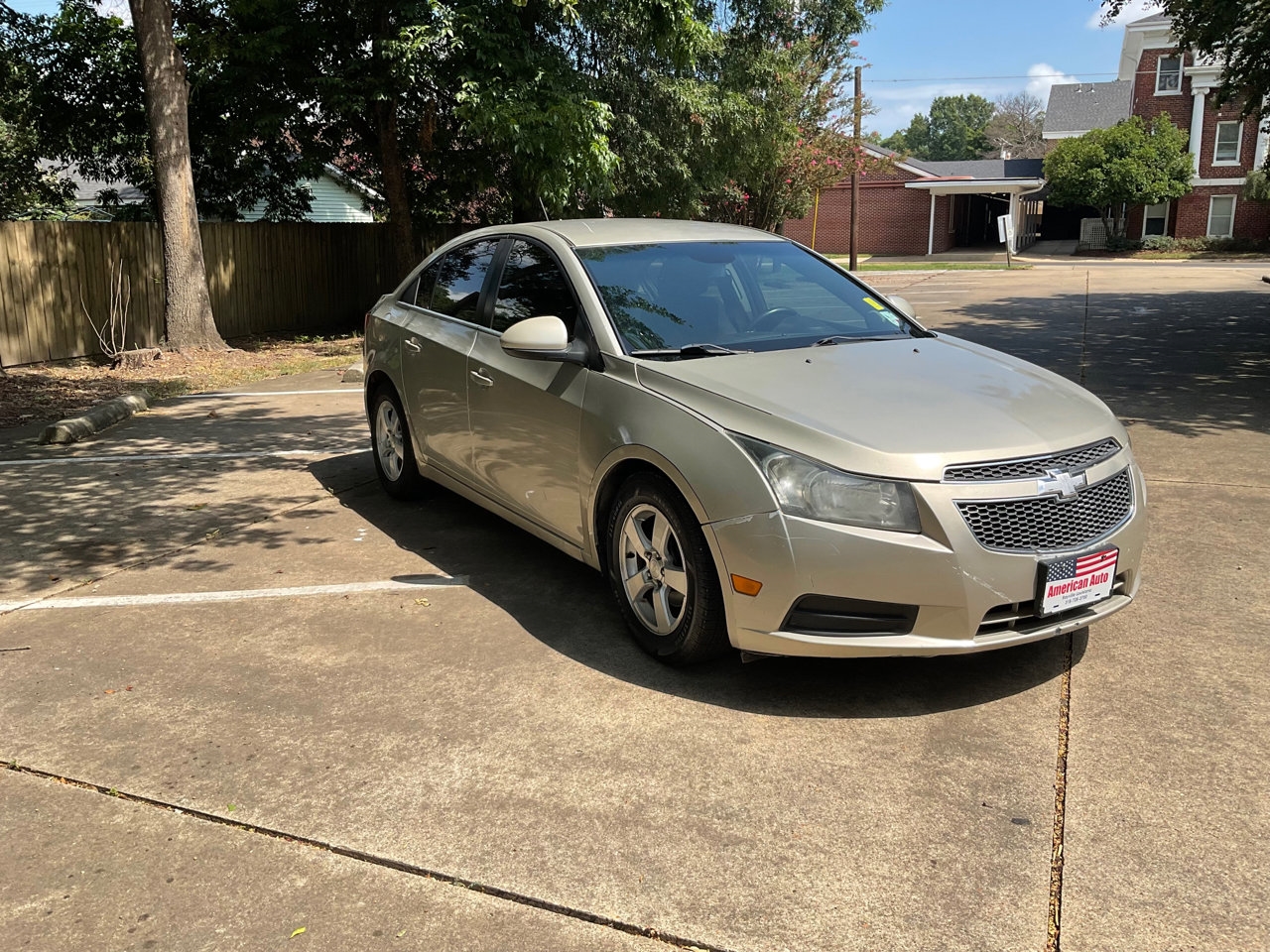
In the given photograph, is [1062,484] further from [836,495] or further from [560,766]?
[560,766]

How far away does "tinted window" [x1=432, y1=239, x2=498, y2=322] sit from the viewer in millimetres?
5660

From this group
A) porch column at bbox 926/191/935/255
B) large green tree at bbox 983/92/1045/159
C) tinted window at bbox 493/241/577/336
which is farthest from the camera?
large green tree at bbox 983/92/1045/159

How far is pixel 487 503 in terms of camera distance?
5.51 metres

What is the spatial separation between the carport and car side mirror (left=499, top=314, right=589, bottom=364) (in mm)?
33501

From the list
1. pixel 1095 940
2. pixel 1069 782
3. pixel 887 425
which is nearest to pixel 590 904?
pixel 1095 940

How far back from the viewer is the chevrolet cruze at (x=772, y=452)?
3.57 meters

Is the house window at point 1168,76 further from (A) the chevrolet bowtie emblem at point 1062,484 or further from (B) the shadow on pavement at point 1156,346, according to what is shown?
(A) the chevrolet bowtie emblem at point 1062,484

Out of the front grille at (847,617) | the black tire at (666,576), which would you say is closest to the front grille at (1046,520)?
the front grille at (847,617)

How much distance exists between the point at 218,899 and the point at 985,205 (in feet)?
193

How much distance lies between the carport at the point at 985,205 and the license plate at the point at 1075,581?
33707mm

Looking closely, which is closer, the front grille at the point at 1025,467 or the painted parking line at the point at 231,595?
the front grille at the point at 1025,467

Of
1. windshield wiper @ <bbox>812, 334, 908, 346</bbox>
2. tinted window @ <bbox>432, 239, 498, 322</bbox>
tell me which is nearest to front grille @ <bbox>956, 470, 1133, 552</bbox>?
windshield wiper @ <bbox>812, 334, 908, 346</bbox>

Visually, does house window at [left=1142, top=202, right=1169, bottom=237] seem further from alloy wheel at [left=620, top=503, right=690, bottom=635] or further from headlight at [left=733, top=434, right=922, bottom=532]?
headlight at [left=733, top=434, right=922, bottom=532]

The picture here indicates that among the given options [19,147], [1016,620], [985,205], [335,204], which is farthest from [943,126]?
[1016,620]
